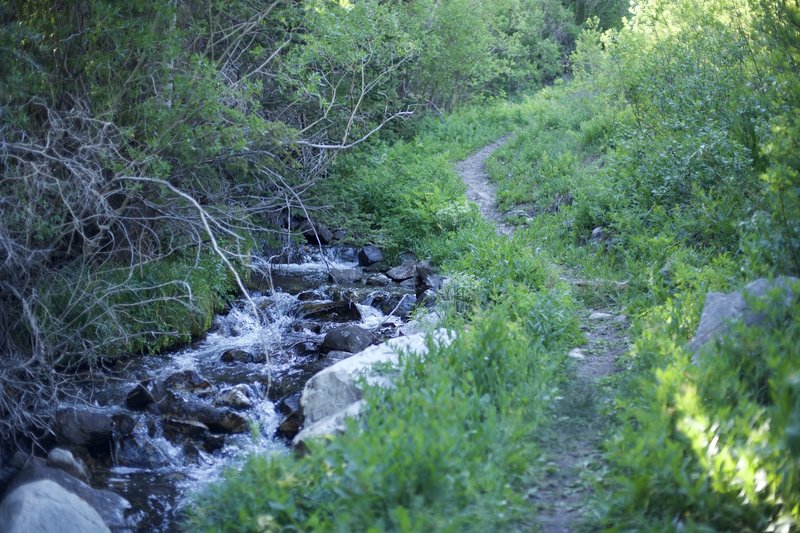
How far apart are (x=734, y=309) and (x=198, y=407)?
5171 millimetres

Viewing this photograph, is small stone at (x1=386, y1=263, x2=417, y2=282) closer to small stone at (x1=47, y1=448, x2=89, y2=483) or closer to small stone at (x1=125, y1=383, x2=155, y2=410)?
small stone at (x1=125, y1=383, x2=155, y2=410)

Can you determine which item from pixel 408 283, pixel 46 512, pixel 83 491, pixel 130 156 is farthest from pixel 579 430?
pixel 408 283

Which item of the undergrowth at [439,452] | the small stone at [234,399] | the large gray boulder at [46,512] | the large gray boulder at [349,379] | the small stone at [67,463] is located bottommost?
the small stone at [234,399]

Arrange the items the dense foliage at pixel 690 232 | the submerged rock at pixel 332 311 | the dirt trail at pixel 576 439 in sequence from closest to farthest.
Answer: the dense foliage at pixel 690 232
the dirt trail at pixel 576 439
the submerged rock at pixel 332 311

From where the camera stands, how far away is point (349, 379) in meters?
6.15

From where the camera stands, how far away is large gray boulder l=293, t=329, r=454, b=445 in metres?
5.83

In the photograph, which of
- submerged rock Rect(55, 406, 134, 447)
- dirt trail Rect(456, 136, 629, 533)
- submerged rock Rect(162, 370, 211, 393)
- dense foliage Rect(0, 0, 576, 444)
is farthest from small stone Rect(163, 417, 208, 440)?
dirt trail Rect(456, 136, 629, 533)

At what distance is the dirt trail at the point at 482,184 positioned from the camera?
45.8 ft

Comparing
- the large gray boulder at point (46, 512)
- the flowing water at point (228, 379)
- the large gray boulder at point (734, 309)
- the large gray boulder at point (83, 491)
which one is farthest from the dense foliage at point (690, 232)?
the large gray boulder at point (83, 491)

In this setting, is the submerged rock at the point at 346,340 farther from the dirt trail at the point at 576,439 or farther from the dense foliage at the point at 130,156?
the dirt trail at the point at 576,439

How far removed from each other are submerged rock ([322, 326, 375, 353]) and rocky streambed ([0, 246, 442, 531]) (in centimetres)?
1

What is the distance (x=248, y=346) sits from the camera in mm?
9844

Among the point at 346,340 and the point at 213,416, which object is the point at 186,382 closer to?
the point at 213,416

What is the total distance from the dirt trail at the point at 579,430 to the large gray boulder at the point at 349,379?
3.75 feet
